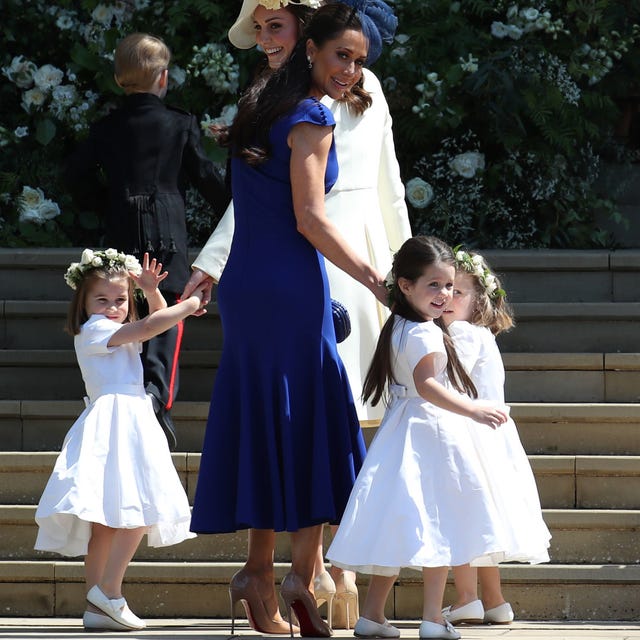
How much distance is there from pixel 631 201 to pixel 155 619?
5063 millimetres

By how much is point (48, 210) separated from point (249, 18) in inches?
146

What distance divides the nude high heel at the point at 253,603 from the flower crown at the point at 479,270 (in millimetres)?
1344

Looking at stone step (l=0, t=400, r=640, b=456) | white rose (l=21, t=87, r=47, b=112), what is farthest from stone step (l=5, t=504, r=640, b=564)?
white rose (l=21, t=87, r=47, b=112)

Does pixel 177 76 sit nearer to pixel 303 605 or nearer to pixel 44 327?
pixel 44 327

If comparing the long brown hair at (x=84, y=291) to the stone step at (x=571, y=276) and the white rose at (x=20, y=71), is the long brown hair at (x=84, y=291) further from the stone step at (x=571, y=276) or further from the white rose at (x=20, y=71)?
the white rose at (x=20, y=71)

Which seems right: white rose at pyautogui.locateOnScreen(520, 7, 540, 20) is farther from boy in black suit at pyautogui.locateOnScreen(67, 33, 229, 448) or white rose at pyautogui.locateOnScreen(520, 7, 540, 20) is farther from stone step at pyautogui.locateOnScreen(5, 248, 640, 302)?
boy in black suit at pyautogui.locateOnScreen(67, 33, 229, 448)

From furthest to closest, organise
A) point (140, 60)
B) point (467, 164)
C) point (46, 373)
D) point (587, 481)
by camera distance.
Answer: point (467, 164), point (46, 373), point (140, 60), point (587, 481)

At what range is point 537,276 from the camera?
7.67 metres

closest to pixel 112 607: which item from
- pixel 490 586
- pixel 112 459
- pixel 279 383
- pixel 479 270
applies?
pixel 112 459

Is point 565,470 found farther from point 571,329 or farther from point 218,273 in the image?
point 218,273

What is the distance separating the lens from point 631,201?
9.70m

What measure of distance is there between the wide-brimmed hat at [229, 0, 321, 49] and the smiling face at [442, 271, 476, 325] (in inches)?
42.4

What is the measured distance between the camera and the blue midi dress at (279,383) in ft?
15.2

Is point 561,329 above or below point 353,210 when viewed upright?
below
